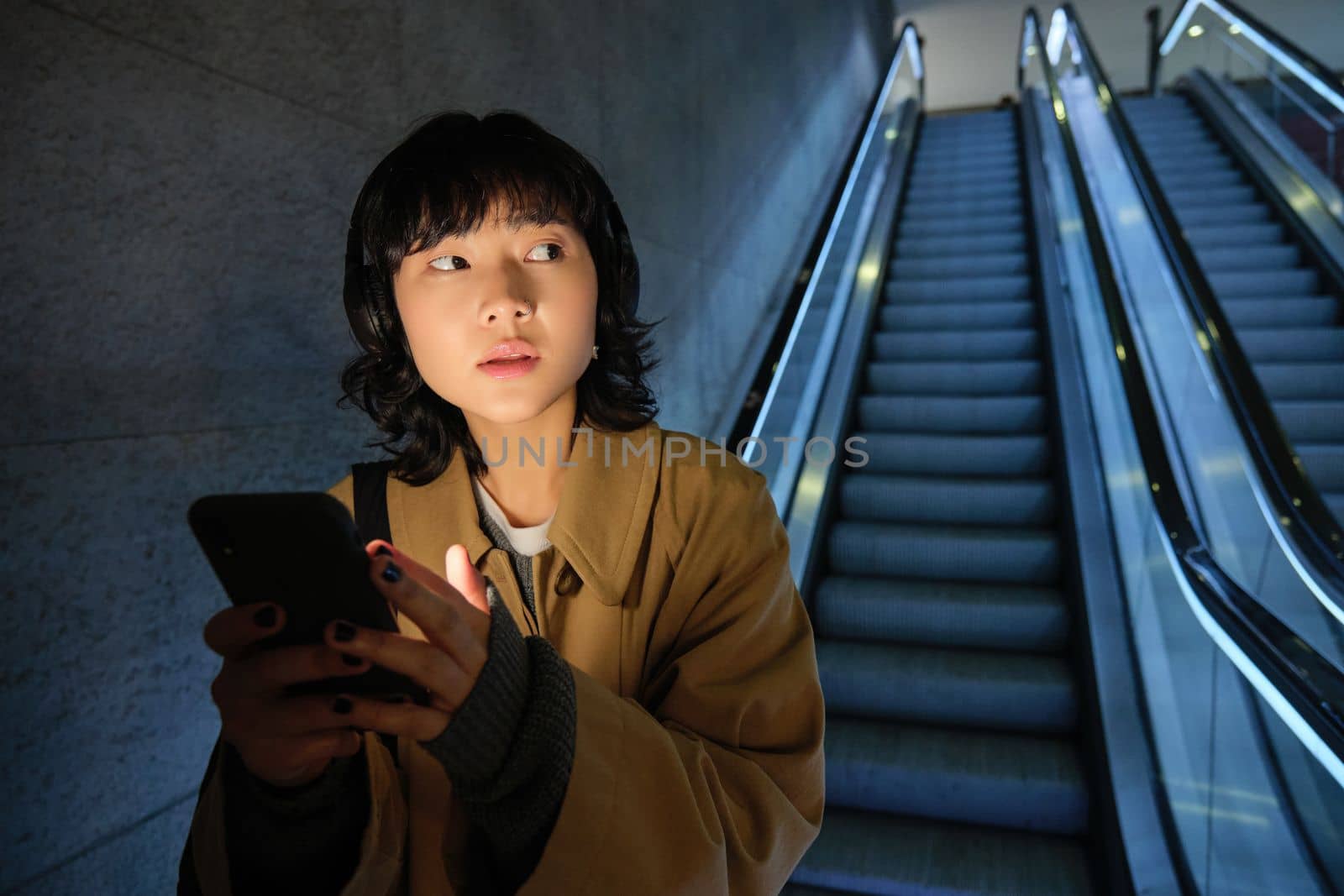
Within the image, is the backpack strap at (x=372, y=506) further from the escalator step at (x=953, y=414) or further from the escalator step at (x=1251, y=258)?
the escalator step at (x=1251, y=258)

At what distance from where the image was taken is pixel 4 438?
1.05m

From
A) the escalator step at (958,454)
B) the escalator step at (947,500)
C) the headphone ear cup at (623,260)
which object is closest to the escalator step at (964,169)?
the escalator step at (958,454)

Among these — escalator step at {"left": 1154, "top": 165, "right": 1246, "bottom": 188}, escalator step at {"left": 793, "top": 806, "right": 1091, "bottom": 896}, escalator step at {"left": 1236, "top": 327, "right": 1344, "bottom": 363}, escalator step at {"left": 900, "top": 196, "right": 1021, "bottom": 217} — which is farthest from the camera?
escalator step at {"left": 900, "top": 196, "right": 1021, "bottom": 217}

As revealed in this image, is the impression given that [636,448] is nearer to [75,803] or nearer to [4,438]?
[4,438]

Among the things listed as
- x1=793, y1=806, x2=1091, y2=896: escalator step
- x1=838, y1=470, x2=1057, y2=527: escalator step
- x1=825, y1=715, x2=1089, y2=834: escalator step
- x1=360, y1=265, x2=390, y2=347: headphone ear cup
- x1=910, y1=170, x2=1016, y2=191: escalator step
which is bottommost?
x1=793, y1=806, x2=1091, y2=896: escalator step

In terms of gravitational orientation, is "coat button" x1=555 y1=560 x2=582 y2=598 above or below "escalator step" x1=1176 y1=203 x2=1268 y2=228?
below

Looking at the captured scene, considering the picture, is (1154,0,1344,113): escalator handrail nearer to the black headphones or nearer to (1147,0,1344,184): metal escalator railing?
(1147,0,1344,184): metal escalator railing

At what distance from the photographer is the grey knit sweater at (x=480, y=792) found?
600 millimetres

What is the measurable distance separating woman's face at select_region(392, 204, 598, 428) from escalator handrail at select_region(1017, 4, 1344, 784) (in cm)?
144

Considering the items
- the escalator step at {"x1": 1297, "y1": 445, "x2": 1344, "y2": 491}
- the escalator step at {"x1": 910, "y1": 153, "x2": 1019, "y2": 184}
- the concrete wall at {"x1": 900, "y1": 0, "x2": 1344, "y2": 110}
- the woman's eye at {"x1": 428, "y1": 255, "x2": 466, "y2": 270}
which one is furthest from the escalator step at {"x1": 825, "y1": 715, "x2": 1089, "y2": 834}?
the concrete wall at {"x1": 900, "y1": 0, "x2": 1344, "y2": 110}

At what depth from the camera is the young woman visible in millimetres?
609

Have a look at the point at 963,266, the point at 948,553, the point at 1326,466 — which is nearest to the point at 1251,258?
the point at 963,266

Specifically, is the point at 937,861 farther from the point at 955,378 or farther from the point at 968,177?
the point at 968,177

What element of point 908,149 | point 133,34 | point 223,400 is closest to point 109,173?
point 133,34
